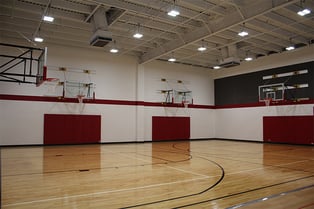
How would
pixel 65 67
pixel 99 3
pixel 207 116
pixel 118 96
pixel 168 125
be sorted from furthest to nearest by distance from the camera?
pixel 207 116
pixel 168 125
pixel 118 96
pixel 65 67
pixel 99 3

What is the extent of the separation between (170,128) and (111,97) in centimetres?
499

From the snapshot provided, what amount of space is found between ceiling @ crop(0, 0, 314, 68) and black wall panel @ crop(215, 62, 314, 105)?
54.9 inches

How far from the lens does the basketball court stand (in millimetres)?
5152

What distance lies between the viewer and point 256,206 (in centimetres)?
395

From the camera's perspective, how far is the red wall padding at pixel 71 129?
14.5 metres

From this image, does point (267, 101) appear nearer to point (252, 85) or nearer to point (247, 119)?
point (252, 85)

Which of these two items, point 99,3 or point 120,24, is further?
point 120,24

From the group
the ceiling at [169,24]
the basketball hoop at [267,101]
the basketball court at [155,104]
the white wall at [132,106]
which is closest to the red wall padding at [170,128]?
the basketball court at [155,104]

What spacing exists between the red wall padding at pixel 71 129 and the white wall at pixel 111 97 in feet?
1.01

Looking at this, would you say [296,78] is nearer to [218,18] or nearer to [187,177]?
[218,18]

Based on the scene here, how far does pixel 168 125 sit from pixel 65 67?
8046mm

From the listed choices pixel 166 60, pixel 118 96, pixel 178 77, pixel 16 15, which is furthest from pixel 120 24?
pixel 178 77

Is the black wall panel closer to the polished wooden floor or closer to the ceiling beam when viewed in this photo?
the ceiling beam

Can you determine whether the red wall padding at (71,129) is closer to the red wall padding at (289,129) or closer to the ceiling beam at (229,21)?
the ceiling beam at (229,21)
